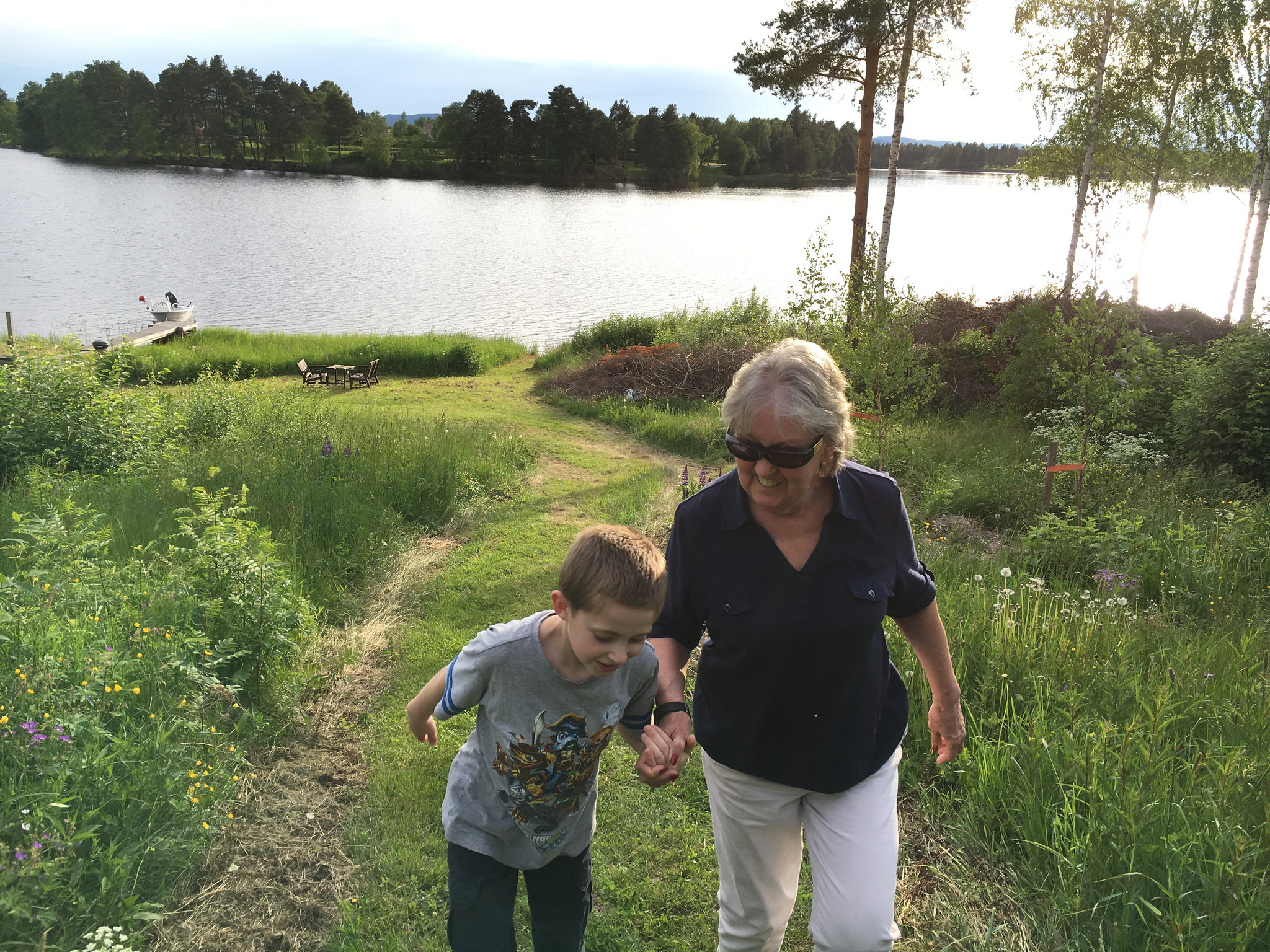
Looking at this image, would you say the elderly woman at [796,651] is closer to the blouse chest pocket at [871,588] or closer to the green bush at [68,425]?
the blouse chest pocket at [871,588]

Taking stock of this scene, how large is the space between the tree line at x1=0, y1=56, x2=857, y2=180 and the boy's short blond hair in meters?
93.7

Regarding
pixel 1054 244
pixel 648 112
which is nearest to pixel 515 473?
pixel 1054 244

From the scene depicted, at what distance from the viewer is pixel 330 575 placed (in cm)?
624

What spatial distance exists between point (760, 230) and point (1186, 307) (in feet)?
144

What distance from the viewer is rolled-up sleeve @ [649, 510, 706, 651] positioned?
235 cm

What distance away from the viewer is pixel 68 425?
8570 millimetres

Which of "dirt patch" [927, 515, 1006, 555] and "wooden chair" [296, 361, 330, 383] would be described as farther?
"wooden chair" [296, 361, 330, 383]

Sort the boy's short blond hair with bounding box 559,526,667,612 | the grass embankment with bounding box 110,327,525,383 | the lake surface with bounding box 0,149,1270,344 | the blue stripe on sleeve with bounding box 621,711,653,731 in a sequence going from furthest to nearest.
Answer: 1. the lake surface with bounding box 0,149,1270,344
2. the grass embankment with bounding box 110,327,525,383
3. the blue stripe on sleeve with bounding box 621,711,653,731
4. the boy's short blond hair with bounding box 559,526,667,612

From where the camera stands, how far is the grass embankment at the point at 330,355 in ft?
65.7

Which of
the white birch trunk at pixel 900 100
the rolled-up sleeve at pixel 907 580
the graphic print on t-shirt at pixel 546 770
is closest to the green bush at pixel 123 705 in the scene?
the graphic print on t-shirt at pixel 546 770

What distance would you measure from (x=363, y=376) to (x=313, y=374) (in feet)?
4.44

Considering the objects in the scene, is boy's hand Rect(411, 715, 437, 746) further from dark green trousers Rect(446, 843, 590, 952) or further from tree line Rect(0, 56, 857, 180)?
tree line Rect(0, 56, 857, 180)

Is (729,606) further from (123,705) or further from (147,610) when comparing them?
(147,610)

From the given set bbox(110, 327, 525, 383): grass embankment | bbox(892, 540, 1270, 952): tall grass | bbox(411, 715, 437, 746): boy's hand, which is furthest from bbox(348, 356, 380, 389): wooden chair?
bbox(411, 715, 437, 746): boy's hand
